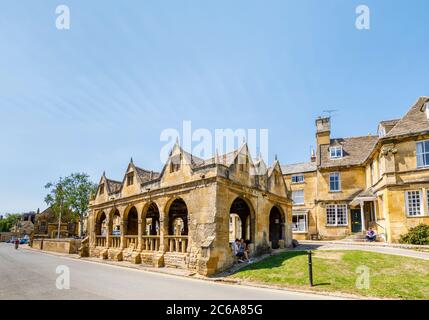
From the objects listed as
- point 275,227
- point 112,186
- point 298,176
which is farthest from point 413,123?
point 112,186

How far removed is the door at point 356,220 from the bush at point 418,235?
29.0ft

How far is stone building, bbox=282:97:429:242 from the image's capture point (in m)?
21.6

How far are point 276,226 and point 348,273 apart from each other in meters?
10.2

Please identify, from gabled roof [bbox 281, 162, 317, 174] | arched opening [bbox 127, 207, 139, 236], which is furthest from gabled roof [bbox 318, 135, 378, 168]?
arched opening [bbox 127, 207, 139, 236]

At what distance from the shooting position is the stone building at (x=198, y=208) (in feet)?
49.2

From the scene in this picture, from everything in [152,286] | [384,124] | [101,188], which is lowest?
[152,286]

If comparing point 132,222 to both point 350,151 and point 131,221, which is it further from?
point 350,151

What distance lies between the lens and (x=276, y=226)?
73.9 feet

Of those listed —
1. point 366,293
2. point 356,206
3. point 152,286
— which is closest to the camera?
point 366,293

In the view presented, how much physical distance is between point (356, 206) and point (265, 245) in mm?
16156

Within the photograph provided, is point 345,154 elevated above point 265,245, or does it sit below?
above

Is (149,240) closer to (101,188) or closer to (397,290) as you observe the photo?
(101,188)

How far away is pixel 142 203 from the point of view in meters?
20.3
